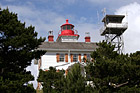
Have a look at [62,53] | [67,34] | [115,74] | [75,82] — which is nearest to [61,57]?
[62,53]

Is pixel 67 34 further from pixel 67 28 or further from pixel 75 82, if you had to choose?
pixel 75 82

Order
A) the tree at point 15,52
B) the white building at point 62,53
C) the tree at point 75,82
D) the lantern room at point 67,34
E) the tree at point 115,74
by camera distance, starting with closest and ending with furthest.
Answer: the tree at point 75,82 → the tree at point 15,52 → the tree at point 115,74 → the white building at point 62,53 → the lantern room at point 67,34

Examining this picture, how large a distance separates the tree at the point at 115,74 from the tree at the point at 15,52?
195 inches

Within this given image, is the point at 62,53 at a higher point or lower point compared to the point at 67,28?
lower

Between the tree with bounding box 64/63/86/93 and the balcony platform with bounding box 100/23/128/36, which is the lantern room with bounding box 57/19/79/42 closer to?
the balcony platform with bounding box 100/23/128/36

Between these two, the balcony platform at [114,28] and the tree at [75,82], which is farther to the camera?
the balcony platform at [114,28]

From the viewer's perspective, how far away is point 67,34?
3956 centimetres

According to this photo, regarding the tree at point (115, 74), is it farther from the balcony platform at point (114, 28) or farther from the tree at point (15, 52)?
the balcony platform at point (114, 28)

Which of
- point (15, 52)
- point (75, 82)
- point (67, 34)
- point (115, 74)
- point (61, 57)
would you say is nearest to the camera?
point (75, 82)

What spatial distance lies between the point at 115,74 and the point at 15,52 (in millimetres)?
7941

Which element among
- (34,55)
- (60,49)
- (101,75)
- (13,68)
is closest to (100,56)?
(101,75)

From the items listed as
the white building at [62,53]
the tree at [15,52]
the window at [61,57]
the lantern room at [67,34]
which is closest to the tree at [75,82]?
the tree at [15,52]

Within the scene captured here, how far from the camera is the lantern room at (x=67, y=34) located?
3950 cm

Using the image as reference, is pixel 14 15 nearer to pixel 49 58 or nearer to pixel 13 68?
pixel 13 68
